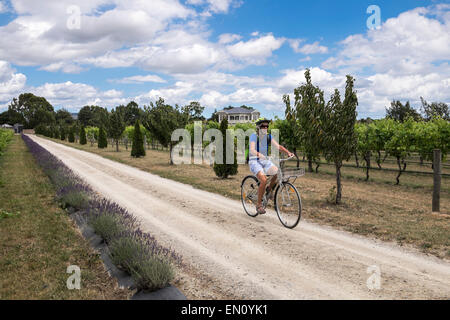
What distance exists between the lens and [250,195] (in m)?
7.79

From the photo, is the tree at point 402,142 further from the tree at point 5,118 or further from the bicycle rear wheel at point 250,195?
the tree at point 5,118

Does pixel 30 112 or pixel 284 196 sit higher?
pixel 30 112

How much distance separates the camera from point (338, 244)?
5641 mm

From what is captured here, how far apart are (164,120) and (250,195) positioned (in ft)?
52.4

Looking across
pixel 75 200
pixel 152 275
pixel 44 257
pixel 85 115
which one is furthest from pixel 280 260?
pixel 85 115

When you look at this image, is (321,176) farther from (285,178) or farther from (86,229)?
(86,229)

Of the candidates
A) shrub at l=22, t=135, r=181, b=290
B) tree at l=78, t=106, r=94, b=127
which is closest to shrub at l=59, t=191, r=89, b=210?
shrub at l=22, t=135, r=181, b=290

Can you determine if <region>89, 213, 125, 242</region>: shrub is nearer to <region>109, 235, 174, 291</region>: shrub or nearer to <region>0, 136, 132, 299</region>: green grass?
<region>0, 136, 132, 299</region>: green grass

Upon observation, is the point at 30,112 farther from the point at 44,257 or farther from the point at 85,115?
the point at 44,257

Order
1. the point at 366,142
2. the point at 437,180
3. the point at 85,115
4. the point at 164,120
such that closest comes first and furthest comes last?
the point at 437,180, the point at 366,142, the point at 164,120, the point at 85,115

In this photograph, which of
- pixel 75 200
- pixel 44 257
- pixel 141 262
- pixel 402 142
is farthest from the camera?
pixel 402 142

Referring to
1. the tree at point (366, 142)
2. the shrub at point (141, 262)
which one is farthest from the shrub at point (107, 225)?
the tree at point (366, 142)

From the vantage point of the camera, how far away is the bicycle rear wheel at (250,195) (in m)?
7.63

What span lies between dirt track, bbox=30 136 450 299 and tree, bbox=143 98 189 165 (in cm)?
1489
